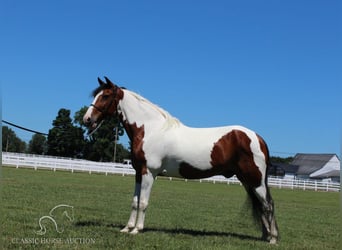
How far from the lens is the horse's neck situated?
24.5 feet

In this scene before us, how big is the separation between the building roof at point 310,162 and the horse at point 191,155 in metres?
91.2

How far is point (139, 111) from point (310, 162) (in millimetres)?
97167

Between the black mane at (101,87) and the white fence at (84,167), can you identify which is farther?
the white fence at (84,167)

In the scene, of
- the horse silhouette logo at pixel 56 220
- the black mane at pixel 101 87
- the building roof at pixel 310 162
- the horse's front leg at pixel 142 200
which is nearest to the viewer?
A: the horse silhouette logo at pixel 56 220

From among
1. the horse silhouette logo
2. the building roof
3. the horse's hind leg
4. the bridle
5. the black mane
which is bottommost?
the horse silhouette logo

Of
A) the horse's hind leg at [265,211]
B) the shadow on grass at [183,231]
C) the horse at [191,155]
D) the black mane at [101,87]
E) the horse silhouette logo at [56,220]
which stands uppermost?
the black mane at [101,87]

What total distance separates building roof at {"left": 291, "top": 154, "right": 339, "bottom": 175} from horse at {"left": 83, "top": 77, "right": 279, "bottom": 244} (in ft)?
299

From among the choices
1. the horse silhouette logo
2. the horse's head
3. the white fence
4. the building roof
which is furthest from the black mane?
Answer: the building roof

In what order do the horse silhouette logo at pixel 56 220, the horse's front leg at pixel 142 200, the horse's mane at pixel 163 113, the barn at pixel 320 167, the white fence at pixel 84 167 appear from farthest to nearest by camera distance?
the barn at pixel 320 167 → the white fence at pixel 84 167 → the horse's mane at pixel 163 113 → the horse's front leg at pixel 142 200 → the horse silhouette logo at pixel 56 220

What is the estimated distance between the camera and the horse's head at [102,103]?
743 centimetres

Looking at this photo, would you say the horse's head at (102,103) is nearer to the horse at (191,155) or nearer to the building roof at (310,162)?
the horse at (191,155)

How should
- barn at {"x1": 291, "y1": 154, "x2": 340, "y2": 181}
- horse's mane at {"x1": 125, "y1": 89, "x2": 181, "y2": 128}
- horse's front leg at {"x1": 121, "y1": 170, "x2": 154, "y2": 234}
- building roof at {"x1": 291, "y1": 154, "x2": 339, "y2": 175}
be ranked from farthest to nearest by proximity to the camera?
building roof at {"x1": 291, "y1": 154, "x2": 339, "y2": 175}, barn at {"x1": 291, "y1": 154, "x2": 340, "y2": 181}, horse's mane at {"x1": 125, "y1": 89, "x2": 181, "y2": 128}, horse's front leg at {"x1": 121, "y1": 170, "x2": 154, "y2": 234}

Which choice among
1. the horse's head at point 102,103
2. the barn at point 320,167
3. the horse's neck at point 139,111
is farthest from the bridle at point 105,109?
the barn at point 320,167

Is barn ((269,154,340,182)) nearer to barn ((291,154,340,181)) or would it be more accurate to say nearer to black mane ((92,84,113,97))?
barn ((291,154,340,181))
